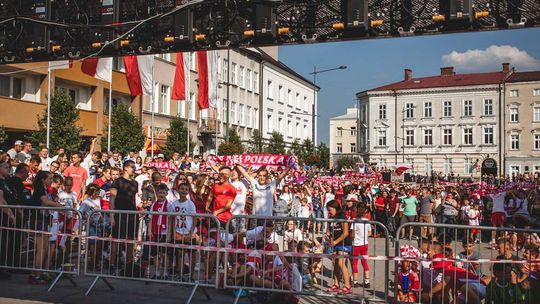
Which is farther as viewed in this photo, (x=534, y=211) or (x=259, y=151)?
(x=259, y=151)

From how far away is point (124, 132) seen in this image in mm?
32531

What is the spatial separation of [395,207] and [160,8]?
14.5 metres

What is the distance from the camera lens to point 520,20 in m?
7.31

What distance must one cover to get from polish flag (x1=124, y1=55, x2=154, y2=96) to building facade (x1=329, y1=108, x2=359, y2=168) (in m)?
77.2

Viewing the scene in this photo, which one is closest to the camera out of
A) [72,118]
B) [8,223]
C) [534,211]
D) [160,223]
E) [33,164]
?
[160,223]

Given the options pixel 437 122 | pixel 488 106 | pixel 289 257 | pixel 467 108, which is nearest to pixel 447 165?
pixel 437 122

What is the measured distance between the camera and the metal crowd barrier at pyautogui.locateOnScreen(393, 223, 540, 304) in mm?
7516

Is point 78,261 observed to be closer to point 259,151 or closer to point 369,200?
point 369,200

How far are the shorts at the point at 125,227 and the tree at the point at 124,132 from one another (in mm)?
23829

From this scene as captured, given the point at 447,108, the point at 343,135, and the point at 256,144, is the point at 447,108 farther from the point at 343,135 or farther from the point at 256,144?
the point at 256,144

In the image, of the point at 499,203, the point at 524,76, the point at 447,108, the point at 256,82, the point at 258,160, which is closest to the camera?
the point at 499,203

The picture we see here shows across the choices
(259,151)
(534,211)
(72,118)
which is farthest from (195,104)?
(534,211)

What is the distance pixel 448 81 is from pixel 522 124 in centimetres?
1208

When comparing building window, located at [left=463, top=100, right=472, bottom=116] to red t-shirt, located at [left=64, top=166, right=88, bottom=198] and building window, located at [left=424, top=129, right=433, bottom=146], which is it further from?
red t-shirt, located at [left=64, top=166, right=88, bottom=198]
